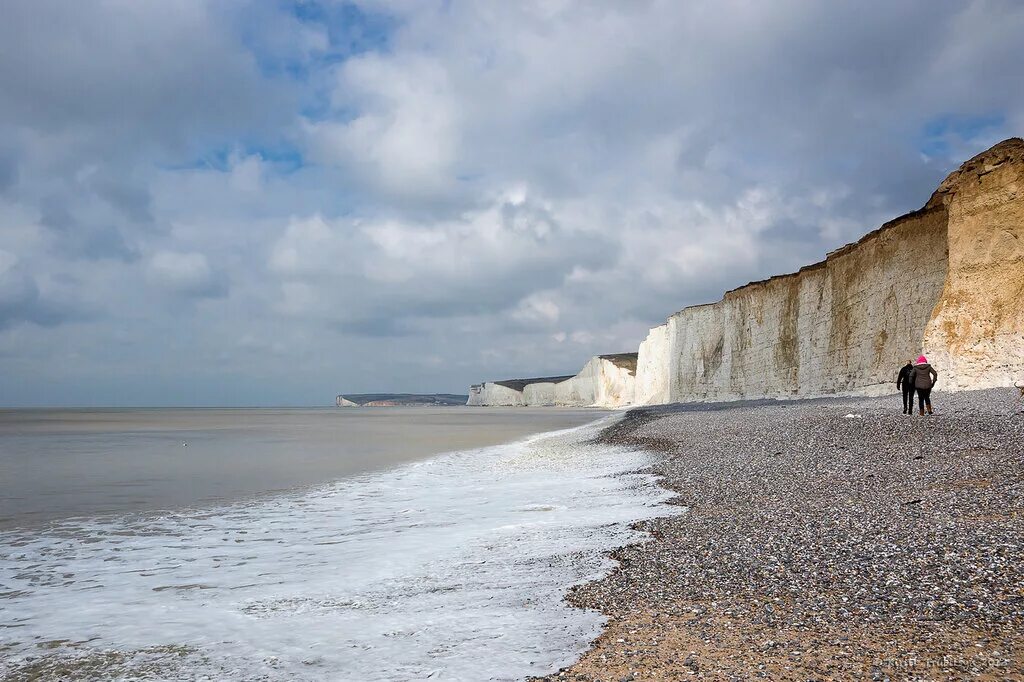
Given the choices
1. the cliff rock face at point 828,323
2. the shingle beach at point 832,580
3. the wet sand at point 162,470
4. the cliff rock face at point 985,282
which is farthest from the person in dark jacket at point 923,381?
the cliff rock face at point 828,323

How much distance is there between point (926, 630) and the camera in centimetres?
382

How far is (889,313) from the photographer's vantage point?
29.7 meters

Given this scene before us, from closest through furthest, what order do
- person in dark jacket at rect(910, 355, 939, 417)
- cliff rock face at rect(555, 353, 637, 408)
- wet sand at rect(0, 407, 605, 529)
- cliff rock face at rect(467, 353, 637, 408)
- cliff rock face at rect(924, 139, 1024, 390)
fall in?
wet sand at rect(0, 407, 605, 529) < person in dark jacket at rect(910, 355, 939, 417) < cliff rock face at rect(924, 139, 1024, 390) < cliff rock face at rect(555, 353, 637, 408) < cliff rock face at rect(467, 353, 637, 408)

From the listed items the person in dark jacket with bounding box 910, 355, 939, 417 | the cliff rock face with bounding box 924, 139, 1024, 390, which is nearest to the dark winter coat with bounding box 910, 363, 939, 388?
the person in dark jacket with bounding box 910, 355, 939, 417

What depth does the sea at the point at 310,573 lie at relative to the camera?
4.07 m

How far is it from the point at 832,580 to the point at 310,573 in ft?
15.1

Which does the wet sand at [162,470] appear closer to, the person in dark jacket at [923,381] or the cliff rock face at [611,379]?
the person in dark jacket at [923,381]

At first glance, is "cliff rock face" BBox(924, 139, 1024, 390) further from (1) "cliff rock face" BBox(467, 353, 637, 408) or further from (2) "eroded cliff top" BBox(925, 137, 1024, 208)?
(1) "cliff rock face" BBox(467, 353, 637, 408)

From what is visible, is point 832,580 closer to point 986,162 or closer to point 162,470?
point 162,470

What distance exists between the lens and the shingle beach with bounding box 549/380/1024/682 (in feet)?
11.7

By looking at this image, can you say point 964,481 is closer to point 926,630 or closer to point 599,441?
point 926,630

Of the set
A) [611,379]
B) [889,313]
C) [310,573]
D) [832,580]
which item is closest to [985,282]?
[889,313]

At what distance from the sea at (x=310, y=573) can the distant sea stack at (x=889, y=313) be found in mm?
14269

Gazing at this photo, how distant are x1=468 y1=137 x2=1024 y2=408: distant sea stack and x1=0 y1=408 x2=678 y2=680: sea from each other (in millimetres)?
14269
